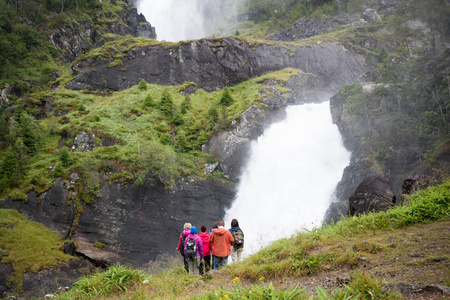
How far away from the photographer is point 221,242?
736cm

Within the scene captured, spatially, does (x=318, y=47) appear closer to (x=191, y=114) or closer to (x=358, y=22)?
(x=358, y=22)

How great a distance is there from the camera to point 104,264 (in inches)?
640

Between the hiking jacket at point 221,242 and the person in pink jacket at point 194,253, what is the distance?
41cm

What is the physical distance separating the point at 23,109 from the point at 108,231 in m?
19.2

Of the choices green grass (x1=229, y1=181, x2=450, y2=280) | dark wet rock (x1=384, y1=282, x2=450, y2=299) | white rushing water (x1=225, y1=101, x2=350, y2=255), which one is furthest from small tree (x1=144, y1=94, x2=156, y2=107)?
dark wet rock (x1=384, y1=282, x2=450, y2=299)

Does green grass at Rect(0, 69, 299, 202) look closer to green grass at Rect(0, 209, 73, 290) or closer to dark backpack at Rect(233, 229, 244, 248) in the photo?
green grass at Rect(0, 209, 73, 290)

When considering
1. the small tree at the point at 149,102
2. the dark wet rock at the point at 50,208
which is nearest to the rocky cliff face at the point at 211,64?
the small tree at the point at 149,102

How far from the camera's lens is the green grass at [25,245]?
569 inches

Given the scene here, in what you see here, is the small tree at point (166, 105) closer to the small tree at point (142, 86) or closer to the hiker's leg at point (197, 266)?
the small tree at point (142, 86)

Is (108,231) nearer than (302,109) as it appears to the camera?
Yes

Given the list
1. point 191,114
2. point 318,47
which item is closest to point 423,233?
point 191,114

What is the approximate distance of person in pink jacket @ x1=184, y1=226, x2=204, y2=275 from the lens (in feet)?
24.0

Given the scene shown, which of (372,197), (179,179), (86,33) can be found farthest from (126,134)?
(86,33)

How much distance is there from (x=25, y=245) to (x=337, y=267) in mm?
18227
